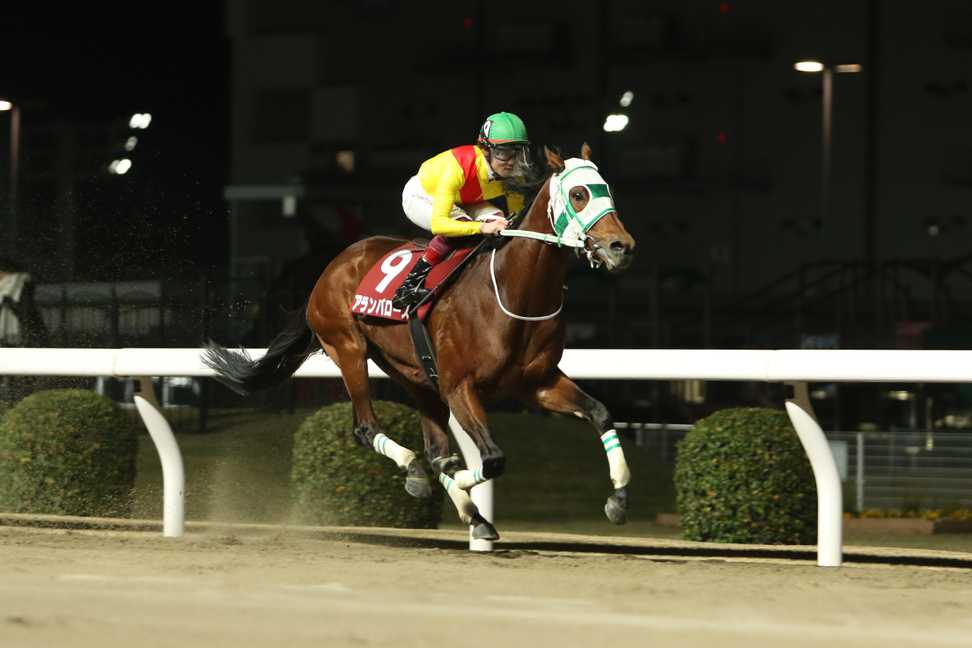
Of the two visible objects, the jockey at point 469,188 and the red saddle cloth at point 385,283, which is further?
the red saddle cloth at point 385,283

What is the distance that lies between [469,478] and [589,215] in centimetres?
106

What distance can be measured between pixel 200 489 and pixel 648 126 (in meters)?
19.9

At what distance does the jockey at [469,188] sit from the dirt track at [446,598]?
3.56 ft

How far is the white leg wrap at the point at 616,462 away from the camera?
5926mm

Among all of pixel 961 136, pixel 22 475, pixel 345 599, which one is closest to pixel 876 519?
pixel 22 475

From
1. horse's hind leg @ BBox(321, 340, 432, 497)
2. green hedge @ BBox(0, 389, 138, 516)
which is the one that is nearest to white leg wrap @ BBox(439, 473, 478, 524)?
horse's hind leg @ BBox(321, 340, 432, 497)

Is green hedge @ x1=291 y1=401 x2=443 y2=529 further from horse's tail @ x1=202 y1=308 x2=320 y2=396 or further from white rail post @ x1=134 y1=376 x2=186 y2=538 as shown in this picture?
white rail post @ x1=134 y1=376 x2=186 y2=538

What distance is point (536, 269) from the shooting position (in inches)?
235

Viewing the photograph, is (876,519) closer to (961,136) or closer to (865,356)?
(865,356)

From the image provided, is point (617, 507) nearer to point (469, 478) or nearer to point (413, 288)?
point (469, 478)

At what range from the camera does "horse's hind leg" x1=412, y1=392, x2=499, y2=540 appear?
20.2ft

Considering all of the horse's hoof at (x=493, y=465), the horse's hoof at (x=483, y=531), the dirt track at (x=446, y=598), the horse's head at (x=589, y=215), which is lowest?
the dirt track at (x=446, y=598)

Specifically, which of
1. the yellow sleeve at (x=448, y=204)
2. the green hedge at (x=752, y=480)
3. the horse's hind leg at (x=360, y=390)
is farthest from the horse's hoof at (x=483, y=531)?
the green hedge at (x=752, y=480)

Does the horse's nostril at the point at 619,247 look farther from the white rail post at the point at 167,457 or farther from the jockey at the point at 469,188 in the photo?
the white rail post at the point at 167,457
